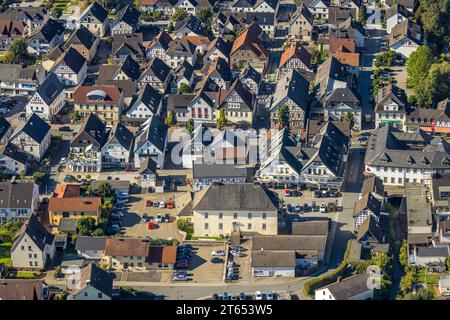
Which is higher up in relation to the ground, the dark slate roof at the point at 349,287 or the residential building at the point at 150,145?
the residential building at the point at 150,145

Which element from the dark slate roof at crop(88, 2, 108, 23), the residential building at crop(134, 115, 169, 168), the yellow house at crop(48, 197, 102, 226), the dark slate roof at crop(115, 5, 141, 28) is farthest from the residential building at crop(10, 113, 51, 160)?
the dark slate roof at crop(88, 2, 108, 23)

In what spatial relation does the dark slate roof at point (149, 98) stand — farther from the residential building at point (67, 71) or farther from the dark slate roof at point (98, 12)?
Result: the dark slate roof at point (98, 12)

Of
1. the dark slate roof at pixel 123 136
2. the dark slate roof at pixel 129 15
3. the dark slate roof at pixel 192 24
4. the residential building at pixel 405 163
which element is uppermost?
the dark slate roof at pixel 129 15

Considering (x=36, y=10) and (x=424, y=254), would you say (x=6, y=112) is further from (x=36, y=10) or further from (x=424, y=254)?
(x=424, y=254)

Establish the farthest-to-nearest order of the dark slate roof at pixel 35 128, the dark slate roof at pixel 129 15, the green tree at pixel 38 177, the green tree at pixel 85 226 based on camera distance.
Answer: the dark slate roof at pixel 129 15 < the dark slate roof at pixel 35 128 < the green tree at pixel 38 177 < the green tree at pixel 85 226

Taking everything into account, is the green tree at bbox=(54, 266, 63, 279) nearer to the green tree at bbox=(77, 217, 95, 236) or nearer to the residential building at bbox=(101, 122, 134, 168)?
the green tree at bbox=(77, 217, 95, 236)

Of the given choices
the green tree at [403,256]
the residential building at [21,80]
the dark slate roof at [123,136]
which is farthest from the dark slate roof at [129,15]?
the green tree at [403,256]

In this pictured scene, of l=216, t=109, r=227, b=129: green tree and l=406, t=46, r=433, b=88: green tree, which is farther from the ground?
l=406, t=46, r=433, b=88: green tree

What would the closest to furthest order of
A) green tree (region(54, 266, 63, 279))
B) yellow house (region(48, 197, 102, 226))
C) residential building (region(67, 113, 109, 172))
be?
green tree (region(54, 266, 63, 279))
yellow house (region(48, 197, 102, 226))
residential building (region(67, 113, 109, 172))
